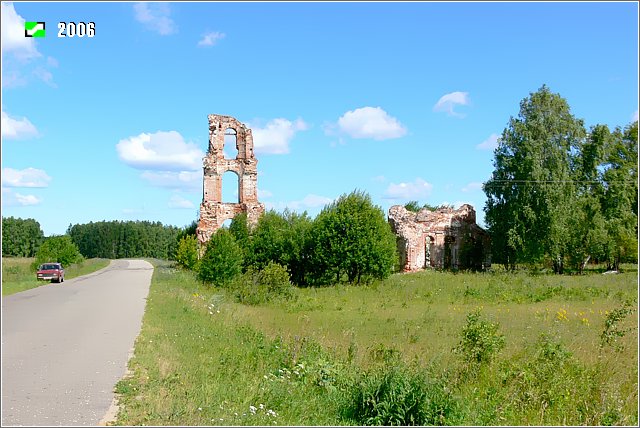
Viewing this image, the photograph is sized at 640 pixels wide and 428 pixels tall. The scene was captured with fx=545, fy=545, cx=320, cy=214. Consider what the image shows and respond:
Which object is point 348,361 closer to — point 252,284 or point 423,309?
point 423,309

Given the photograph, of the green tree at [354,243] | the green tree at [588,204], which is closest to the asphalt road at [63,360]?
the green tree at [354,243]

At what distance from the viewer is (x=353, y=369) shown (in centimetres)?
966

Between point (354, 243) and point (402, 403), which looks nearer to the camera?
point (402, 403)

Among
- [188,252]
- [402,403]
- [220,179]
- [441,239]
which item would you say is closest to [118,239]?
[220,179]

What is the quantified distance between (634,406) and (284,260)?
29.2 meters

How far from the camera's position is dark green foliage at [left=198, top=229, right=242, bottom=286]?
→ 28.6m

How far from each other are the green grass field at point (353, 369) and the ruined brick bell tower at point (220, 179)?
25603 millimetres

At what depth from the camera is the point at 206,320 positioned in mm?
15062

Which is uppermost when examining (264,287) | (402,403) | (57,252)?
(57,252)

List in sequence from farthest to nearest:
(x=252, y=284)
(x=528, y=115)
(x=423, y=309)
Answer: (x=528, y=115) → (x=252, y=284) → (x=423, y=309)

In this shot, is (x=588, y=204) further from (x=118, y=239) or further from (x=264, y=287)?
(x=118, y=239)

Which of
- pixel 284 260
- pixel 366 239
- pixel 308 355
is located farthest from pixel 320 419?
pixel 284 260

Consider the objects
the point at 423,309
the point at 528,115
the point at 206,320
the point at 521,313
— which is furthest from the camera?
the point at 528,115

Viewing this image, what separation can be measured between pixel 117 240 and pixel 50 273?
102 metres
